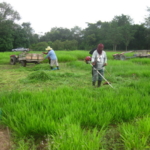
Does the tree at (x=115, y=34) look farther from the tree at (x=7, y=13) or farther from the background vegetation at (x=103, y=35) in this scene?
the tree at (x=7, y=13)

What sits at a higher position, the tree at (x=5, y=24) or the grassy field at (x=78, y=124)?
the tree at (x=5, y=24)

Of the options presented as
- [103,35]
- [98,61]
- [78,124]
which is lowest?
[78,124]

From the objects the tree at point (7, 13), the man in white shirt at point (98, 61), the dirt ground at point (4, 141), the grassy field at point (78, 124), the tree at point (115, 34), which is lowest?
Result: the dirt ground at point (4, 141)

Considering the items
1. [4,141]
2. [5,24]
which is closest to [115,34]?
[5,24]

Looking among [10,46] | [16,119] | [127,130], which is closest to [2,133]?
[16,119]

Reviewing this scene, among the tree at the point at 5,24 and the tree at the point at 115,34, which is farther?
the tree at the point at 115,34

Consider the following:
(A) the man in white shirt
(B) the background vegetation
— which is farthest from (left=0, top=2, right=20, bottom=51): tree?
(A) the man in white shirt

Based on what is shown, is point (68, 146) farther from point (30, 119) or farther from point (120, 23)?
→ point (120, 23)

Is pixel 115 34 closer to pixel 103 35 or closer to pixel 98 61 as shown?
pixel 103 35

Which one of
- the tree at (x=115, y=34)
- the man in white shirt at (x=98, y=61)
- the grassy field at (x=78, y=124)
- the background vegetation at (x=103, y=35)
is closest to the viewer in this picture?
the grassy field at (x=78, y=124)

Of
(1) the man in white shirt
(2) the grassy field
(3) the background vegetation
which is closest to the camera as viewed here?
(2) the grassy field

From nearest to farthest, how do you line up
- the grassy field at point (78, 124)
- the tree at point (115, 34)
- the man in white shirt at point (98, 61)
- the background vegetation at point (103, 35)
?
the grassy field at point (78, 124), the man in white shirt at point (98, 61), the background vegetation at point (103, 35), the tree at point (115, 34)

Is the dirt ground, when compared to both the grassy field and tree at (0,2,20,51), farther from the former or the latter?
tree at (0,2,20,51)

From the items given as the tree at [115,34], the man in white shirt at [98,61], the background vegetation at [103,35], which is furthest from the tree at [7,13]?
the man in white shirt at [98,61]
